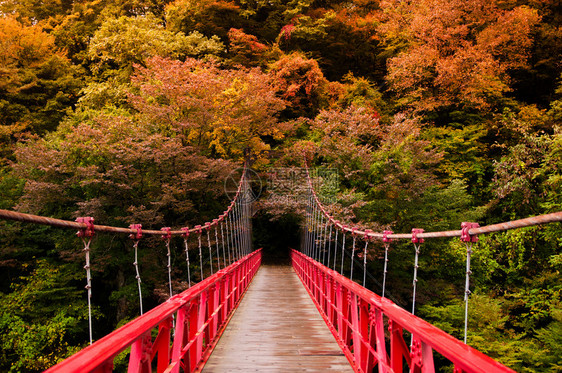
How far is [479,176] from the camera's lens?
16234 mm

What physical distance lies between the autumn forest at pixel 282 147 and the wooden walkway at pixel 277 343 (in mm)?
4552

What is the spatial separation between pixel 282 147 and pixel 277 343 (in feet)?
50.2

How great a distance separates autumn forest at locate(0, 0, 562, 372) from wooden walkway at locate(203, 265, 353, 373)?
14.9ft

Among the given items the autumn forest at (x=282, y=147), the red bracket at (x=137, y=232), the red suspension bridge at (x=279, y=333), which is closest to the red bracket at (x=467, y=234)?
the red suspension bridge at (x=279, y=333)

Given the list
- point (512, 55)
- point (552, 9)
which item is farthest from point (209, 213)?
point (552, 9)

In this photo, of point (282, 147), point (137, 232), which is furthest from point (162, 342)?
point (282, 147)

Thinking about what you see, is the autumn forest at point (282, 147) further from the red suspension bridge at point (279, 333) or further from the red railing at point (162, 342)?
the red railing at point (162, 342)

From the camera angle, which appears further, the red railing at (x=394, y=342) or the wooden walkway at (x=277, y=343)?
the wooden walkway at (x=277, y=343)

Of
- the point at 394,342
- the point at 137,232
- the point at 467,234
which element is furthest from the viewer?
the point at 137,232

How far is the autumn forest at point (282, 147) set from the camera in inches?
462

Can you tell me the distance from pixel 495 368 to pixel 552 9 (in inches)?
937

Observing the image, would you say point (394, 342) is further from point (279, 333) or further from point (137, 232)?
point (279, 333)

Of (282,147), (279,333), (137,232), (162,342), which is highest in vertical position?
(282,147)

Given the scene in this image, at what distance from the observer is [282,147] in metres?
19.4
